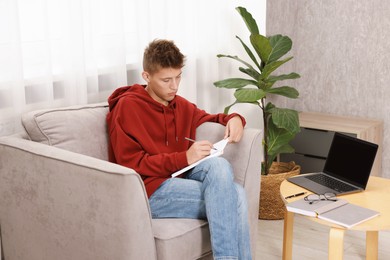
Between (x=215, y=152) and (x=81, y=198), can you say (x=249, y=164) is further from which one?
(x=81, y=198)

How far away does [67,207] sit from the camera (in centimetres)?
212

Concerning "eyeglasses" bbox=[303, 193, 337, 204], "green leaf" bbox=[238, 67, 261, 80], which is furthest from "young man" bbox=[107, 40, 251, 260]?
"green leaf" bbox=[238, 67, 261, 80]

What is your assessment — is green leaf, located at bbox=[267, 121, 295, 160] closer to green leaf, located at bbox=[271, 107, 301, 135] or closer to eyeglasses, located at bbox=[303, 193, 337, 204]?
green leaf, located at bbox=[271, 107, 301, 135]

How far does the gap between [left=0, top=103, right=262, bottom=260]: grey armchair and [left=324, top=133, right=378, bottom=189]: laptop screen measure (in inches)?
14.6

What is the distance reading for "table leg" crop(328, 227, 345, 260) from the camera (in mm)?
2173

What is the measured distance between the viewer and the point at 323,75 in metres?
3.89

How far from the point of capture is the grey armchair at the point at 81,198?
200cm

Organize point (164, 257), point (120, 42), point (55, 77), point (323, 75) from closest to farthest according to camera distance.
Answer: point (164, 257) < point (55, 77) < point (120, 42) < point (323, 75)

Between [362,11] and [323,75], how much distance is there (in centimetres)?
47

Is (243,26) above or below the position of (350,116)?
above

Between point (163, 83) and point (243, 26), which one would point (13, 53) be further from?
point (243, 26)

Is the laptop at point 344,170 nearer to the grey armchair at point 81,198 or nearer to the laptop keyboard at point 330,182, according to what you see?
the laptop keyboard at point 330,182

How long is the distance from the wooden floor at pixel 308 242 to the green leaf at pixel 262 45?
35.9 inches

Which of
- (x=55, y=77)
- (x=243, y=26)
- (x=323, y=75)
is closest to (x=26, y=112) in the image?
(x=55, y=77)
